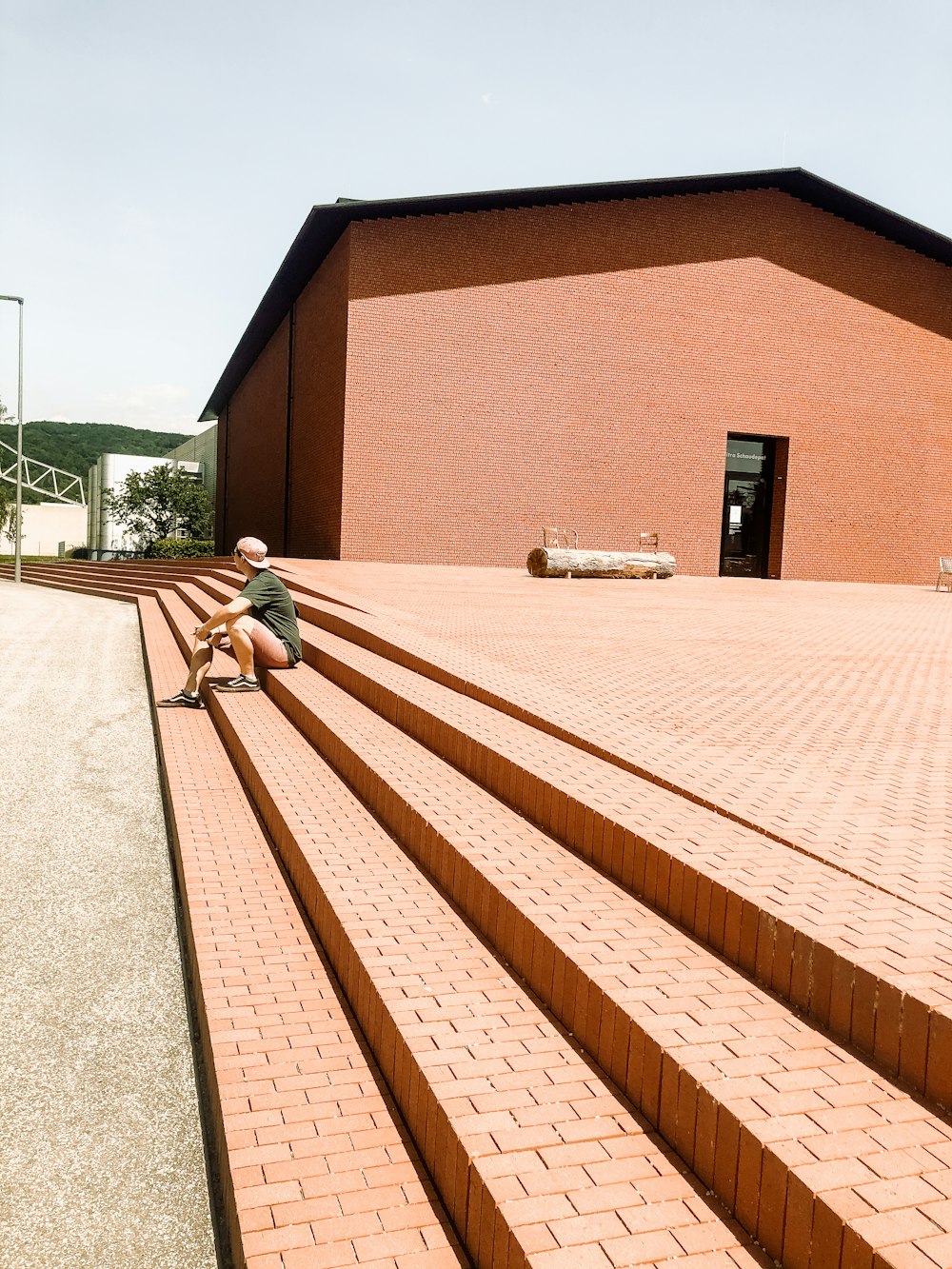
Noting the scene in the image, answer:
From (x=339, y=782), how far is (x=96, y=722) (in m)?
3.87

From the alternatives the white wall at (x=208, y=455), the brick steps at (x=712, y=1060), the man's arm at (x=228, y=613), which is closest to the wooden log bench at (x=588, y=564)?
the man's arm at (x=228, y=613)

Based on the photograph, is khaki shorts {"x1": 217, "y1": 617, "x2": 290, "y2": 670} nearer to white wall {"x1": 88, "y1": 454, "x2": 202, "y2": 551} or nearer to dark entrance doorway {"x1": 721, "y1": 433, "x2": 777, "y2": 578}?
dark entrance doorway {"x1": 721, "y1": 433, "x2": 777, "y2": 578}

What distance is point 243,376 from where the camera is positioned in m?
→ 38.8

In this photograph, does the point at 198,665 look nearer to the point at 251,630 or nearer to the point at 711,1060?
the point at 251,630

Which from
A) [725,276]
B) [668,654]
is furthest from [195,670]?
[725,276]

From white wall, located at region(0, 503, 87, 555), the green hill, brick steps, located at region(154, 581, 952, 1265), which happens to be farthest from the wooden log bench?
the green hill

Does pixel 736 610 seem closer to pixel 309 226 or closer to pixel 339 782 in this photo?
pixel 339 782

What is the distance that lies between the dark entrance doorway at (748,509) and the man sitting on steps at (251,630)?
1852cm

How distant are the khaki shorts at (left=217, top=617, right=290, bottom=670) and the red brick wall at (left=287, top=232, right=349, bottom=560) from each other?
12773 mm

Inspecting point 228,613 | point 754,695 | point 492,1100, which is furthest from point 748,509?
point 492,1100

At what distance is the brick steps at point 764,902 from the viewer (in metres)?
2.21

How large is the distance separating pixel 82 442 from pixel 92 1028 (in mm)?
103990

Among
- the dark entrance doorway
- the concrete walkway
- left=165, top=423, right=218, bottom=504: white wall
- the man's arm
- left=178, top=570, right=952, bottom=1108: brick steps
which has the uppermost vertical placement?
left=165, top=423, right=218, bottom=504: white wall

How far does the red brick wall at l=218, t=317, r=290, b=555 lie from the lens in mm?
28438
